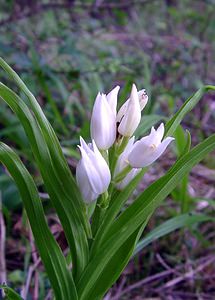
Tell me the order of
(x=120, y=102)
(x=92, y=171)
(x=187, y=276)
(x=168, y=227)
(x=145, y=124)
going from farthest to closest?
(x=120, y=102) < (x=187, y=276) < (x=145, y=124) < (x=168, y=227) < (x=92, y=171)

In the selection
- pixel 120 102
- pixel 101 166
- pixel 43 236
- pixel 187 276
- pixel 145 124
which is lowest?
pixel 187 276

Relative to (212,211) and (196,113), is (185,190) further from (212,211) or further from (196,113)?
(196,113)

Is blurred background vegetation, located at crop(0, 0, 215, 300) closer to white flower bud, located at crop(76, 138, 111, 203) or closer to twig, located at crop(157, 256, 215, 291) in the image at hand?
twig, located at crop(157, 256, 215, 291)

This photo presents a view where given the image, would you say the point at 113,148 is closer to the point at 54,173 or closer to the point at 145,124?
the point at 54,173

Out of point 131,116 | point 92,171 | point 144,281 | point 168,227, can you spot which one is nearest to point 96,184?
point 92,171

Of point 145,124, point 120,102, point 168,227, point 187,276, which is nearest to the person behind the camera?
point 168,227

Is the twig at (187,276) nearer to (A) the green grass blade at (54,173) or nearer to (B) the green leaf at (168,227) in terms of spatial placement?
(B) the green leaf at (168,227)

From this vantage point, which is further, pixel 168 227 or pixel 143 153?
pixel 168 227
